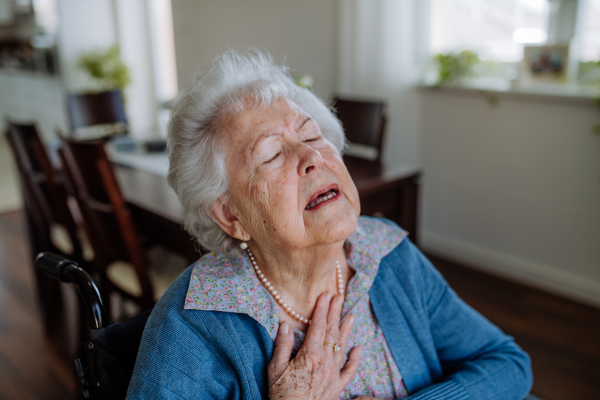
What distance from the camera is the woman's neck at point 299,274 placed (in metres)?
1.00

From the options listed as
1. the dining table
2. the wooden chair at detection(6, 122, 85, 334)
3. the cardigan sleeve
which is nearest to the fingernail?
the cardigan sleeve

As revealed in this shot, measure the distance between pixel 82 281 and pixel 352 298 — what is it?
1.77 ft

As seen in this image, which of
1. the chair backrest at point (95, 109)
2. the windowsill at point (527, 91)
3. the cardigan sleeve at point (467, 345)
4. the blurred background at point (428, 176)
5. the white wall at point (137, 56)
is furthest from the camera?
the white wall at point (137, 56)

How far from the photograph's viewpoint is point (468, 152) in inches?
116

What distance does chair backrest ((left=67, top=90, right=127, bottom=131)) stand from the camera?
3287 millimetres

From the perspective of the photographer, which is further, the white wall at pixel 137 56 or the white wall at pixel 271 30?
the white wall at pixel 137 56

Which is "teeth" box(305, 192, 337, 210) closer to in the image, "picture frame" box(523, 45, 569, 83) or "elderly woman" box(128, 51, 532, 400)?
"elderly woman" box(128, 51, 532, 400)

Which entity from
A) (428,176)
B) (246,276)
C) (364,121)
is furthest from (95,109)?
(246,276)

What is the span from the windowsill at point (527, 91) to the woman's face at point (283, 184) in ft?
6.34

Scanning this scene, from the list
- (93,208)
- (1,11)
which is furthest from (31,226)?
(1,11)

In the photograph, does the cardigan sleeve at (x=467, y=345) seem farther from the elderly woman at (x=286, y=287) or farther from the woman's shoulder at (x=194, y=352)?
the woman's shoulder at (x=194, y=352)

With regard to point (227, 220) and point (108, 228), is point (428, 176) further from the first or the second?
point (227, 220)

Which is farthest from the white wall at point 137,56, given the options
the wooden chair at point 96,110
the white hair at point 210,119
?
the white hair at point 210,119

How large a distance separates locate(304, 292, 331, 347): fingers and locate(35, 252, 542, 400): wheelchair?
33 cm
